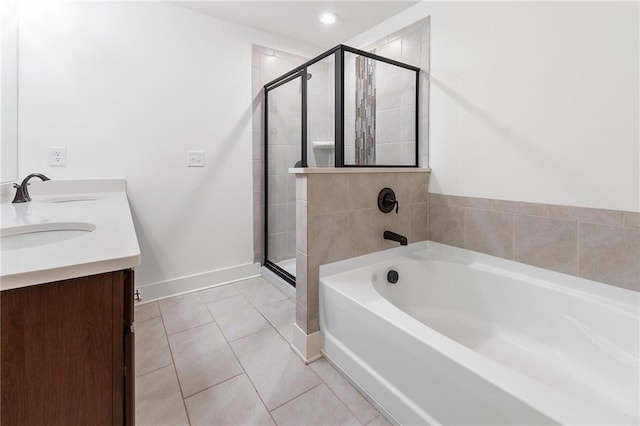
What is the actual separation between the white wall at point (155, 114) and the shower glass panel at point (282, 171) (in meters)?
0.19

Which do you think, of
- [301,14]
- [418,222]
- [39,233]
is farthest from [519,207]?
[39,233]

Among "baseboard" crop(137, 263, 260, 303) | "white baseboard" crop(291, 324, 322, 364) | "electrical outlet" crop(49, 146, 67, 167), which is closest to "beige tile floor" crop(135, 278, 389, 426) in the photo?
"white baseboard" crop(291, 324, 322, 364)

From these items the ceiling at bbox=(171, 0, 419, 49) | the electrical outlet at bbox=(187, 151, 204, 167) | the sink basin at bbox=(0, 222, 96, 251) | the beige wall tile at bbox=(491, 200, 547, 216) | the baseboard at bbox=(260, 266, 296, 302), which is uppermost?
the ceiling at bbox=(171, 0, 419, 49)

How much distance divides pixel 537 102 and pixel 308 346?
178 centimetres

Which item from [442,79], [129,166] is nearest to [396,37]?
[442,79]

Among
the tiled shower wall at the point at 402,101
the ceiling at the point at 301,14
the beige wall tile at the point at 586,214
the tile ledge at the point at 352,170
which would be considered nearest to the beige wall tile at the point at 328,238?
the tile ledge at the point at 352,170

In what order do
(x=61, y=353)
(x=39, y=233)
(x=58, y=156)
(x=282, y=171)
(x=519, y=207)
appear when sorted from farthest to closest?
(x=282, y=171) < (x=58, y=156) < (x=519, y=207) < (x=39, y=233) < (x=61, y=353)

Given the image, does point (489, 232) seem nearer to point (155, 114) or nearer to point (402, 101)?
point (402, 101)

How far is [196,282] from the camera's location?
98.0 inches

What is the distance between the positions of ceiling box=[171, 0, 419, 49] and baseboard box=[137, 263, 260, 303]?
6.90ft

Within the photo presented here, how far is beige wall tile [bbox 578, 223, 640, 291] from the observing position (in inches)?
51.6

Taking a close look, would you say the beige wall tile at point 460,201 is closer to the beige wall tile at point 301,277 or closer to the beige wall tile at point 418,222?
the beige wall tile at point 418,222

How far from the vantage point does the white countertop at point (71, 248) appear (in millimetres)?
601

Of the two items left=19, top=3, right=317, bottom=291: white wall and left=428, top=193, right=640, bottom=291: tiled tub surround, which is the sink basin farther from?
left=428, top=193, right=640, bottom=291: tiled tub surround
